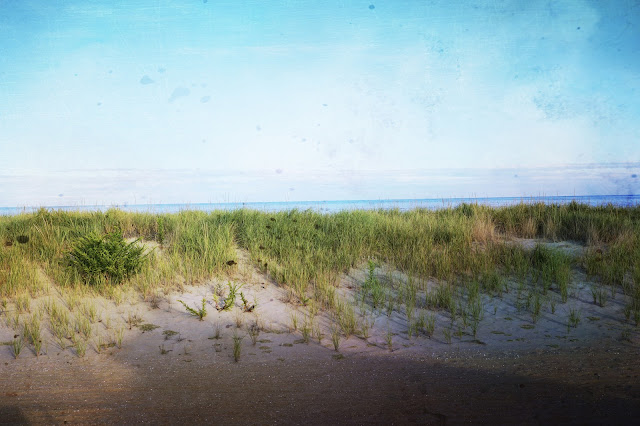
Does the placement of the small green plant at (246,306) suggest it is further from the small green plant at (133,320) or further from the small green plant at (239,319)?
the small green plant at (133,320)

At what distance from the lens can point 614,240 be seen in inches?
348

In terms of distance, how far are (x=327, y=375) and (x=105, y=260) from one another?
4.18m

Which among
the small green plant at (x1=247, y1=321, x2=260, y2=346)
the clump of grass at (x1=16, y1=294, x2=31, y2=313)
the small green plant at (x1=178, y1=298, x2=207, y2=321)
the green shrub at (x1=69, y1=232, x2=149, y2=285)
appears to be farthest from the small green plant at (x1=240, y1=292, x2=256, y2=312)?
the clump of grass at (x1=16, y1=294, x2=31, y2=313)

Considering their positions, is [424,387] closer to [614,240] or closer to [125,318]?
[125,318]

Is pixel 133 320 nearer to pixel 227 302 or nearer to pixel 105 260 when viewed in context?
pixel 227 302

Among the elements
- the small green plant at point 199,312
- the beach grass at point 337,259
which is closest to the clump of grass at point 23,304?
the beach grass at point 337,259

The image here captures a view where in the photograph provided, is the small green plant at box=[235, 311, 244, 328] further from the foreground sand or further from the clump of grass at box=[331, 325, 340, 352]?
the clump of grass at box=[331, 325, 340, 352]

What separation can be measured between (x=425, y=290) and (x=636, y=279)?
10.8 ft

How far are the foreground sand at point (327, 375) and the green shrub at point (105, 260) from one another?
80cm

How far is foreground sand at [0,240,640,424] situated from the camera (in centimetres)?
328

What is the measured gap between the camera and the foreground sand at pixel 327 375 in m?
3.28

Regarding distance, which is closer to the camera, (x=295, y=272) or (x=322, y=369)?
(x=322, y=369)

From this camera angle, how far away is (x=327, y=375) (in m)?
3.96

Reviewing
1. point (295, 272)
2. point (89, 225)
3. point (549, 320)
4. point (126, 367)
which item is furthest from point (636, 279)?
point (89, 225)
